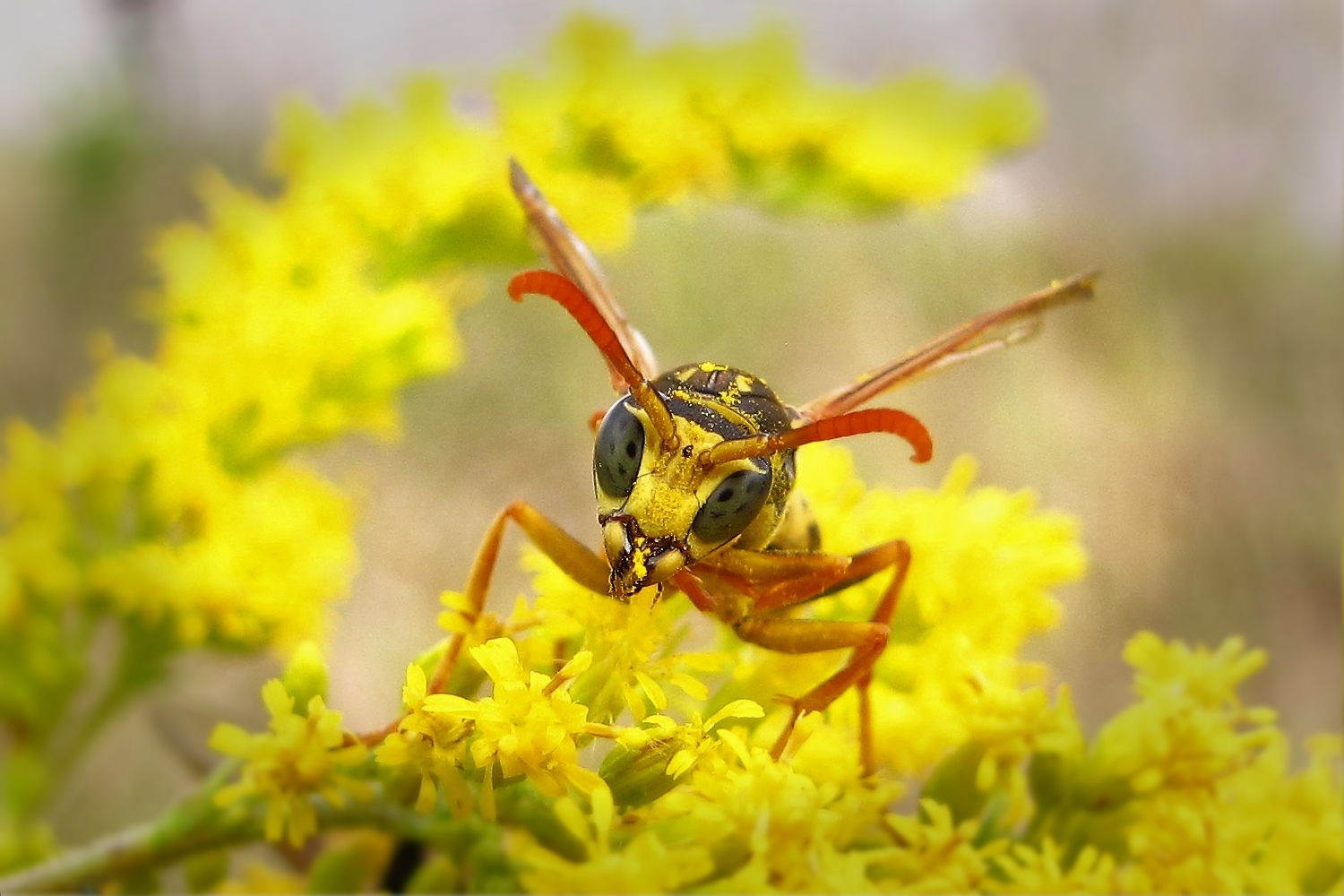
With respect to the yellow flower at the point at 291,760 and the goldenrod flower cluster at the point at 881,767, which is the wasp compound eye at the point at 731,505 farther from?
the yellow flower at the point at 291,760

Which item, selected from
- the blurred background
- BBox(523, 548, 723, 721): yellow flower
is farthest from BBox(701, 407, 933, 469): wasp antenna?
the blurred background

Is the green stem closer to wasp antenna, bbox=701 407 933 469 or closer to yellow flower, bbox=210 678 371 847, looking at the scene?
yellow flower, bbox=210 678 371 847

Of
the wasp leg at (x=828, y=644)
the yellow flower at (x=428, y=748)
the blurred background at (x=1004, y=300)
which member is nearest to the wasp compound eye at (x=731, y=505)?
the wasp leg at (x=828, y=644)

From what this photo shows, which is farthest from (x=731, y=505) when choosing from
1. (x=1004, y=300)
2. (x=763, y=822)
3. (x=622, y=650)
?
(x=1004, y=300)

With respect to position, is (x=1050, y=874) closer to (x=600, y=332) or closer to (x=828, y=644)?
(x=828, y=644)

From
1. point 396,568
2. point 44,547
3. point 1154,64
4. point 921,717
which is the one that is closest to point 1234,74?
point 1154,64

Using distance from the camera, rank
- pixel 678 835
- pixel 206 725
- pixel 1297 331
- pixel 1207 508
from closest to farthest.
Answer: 1. pixel 678 835
2. pixel 206 725
3. pixel 1207 508
4. pixel 1297 331

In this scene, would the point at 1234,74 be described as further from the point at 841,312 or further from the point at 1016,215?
the point at 841,312
